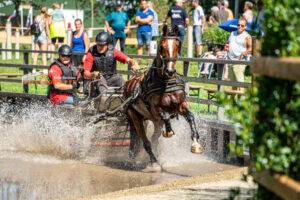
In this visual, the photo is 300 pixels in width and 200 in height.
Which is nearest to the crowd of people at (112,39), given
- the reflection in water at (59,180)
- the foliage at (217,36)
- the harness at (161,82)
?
the foliage at (217,36)

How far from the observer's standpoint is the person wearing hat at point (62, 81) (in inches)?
625

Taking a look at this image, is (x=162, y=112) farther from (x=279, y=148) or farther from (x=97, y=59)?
(x=279, y=148)

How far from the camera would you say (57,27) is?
81.7 feet

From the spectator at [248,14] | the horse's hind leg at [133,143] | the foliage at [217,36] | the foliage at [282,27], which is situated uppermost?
the foliage at [282,27]

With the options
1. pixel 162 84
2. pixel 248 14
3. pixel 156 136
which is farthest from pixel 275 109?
pixel 248 14

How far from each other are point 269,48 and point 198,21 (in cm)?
1742

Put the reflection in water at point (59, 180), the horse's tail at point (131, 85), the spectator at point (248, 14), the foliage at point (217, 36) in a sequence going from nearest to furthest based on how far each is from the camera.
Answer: the reflection in water at point (59, 180) → the horse's tail at point (131, 85) → the spectator at point (248, 14) → the foliage at point (217, 36)

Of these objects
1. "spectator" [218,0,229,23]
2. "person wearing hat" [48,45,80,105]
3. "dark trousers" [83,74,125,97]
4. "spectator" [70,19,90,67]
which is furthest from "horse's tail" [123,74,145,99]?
"spectator" [218,0,229,23]

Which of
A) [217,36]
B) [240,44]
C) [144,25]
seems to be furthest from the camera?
[217,36]

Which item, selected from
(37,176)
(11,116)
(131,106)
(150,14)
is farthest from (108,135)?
(150,14)

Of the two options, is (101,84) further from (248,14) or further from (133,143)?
(248,14)

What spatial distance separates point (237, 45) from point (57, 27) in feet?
29.8

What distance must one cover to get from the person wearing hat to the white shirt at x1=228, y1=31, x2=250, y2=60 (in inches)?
118

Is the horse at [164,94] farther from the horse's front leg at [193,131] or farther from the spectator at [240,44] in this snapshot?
the spectator at [240,44]
